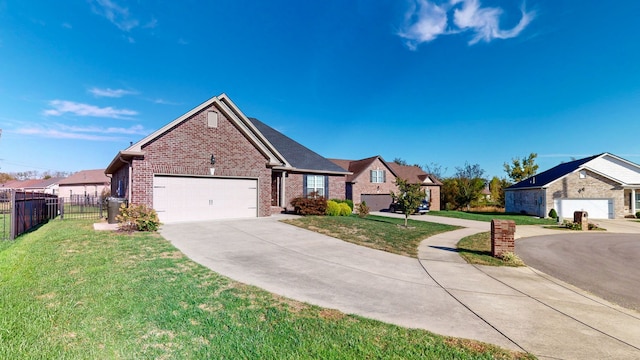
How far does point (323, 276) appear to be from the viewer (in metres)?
6.48

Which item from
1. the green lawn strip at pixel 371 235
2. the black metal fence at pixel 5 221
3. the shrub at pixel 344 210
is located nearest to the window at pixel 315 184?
the shrub at pixel 344 210

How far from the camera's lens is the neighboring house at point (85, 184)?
52719 mm

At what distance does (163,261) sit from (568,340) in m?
7.71

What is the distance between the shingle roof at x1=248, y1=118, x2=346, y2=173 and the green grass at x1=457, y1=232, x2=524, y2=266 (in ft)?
40.6

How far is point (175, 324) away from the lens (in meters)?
3.87

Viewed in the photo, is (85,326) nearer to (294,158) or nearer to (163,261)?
(163,261)

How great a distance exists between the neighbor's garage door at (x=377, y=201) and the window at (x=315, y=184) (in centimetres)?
719

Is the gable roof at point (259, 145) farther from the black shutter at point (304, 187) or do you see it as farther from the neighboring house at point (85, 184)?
the neighboring house at point (85, 184)

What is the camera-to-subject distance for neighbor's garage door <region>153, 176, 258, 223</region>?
13.7m

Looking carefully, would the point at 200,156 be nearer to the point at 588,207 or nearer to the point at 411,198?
the point at 411,198

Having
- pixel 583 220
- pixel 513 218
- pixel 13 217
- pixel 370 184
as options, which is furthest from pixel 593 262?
pixel 370 184

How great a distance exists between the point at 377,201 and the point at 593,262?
68.1 ft

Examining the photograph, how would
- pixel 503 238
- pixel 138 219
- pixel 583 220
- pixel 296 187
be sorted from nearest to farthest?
pixel 503 238, pixel 138 219, pixel 583 220, pixel 296 187

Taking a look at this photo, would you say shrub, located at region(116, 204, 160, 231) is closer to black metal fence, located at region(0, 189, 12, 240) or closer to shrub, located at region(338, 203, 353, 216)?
black metal fence, located at region(0, 189, 12, 240)
